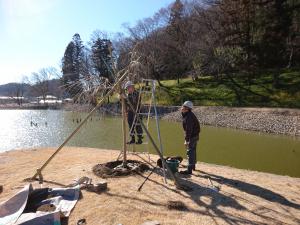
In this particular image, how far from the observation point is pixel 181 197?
586 centimetres

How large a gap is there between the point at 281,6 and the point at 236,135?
1562 centimetres

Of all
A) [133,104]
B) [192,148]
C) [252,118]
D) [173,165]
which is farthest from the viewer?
[252,118]

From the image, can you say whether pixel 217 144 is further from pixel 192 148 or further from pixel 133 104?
pixel 192 148

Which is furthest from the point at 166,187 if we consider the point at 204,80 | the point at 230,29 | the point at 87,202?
the point at 204,80

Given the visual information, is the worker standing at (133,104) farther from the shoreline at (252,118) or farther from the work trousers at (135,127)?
the shoreline at (252,118)

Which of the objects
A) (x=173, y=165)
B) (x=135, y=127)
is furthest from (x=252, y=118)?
(x=173, y=165)

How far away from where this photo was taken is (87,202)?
5.51m

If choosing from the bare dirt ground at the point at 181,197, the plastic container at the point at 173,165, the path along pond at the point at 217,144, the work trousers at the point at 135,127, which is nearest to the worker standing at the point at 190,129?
the plastic container at the point at 173,165

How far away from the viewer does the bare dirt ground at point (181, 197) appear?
499cm

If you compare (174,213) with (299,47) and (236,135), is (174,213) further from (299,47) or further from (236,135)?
(299,47)

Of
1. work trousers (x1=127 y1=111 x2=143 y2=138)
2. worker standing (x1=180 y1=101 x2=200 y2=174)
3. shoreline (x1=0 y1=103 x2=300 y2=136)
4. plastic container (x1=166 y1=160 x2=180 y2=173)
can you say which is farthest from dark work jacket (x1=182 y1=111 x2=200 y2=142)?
shoreline (x1=0 y1=103 x2=300 y2=136)

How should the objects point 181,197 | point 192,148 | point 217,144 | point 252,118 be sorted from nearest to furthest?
point 181,197 < point 192,148 < point 217,144 < point 252,118

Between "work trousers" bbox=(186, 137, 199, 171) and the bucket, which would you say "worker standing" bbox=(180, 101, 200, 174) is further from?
the bucket

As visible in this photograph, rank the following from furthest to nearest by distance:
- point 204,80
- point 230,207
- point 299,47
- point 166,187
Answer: point 204,80, point 299,47, point 166,187, point 230,207
